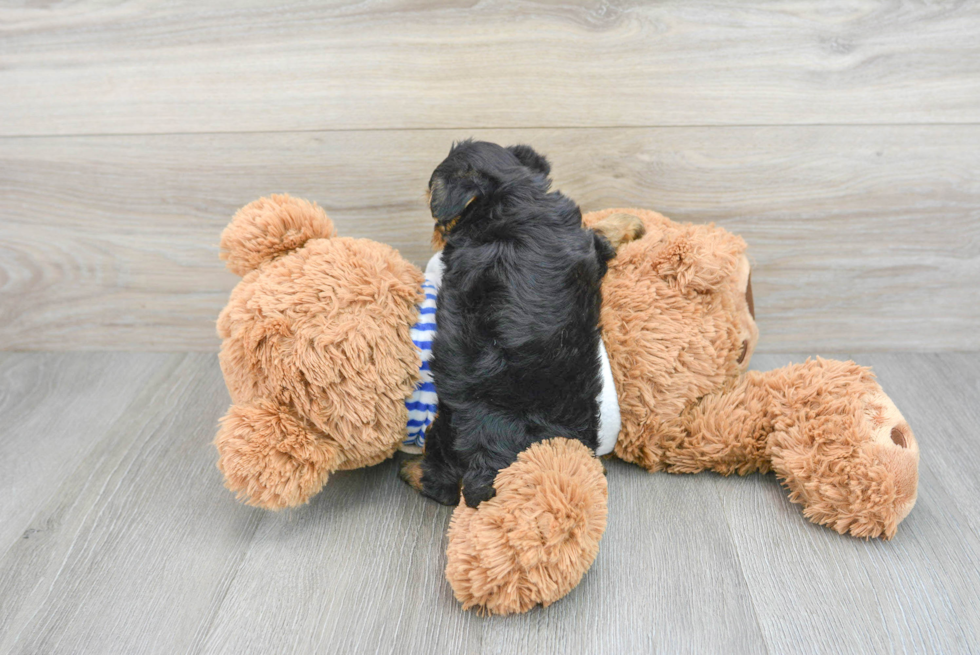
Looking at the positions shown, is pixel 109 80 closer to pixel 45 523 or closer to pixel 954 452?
pixel 45 523

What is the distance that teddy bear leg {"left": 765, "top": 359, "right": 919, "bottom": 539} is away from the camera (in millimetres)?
694

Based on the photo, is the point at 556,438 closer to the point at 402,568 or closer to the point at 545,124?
the point at 402,568

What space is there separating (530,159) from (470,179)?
0.30 ft

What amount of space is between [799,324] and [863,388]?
0.32 m

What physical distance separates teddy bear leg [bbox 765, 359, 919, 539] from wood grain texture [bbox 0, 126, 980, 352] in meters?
0.28

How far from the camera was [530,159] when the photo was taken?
75 cm

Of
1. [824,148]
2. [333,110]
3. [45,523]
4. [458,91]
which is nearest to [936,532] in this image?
[824,148]

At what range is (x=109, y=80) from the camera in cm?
95

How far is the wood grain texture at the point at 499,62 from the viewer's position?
0.88 meters

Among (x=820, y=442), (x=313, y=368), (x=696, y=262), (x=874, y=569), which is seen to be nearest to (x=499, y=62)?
(x=696, y=262)

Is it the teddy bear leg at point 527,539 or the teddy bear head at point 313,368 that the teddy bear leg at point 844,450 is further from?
the teddy bear head at point 313,368

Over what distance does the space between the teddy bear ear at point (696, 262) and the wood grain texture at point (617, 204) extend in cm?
21

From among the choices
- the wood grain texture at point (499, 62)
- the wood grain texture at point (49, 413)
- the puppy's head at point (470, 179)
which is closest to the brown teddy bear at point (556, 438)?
the puppy's head at point (470, 179)

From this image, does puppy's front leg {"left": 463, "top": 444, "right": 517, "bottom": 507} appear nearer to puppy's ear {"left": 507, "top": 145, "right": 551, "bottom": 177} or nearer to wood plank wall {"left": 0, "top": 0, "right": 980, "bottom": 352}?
puppy's ear {"left": 507, "top": 145, "right": 551, "bottom": 177}
